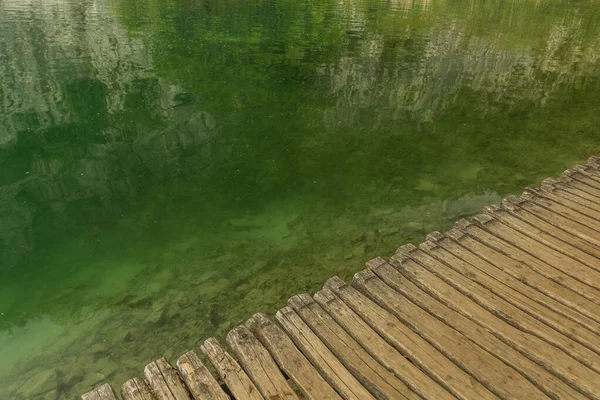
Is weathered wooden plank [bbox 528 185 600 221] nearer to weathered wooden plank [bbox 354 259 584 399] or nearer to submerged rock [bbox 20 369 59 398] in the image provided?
weathered wooden plank [bbox 354 259 584 399]

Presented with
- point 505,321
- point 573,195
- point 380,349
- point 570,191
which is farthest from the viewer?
point 570,191

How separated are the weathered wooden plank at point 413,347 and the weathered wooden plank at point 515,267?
2.25 m

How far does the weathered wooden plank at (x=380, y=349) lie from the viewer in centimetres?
460

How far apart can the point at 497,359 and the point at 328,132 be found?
42.5 feet

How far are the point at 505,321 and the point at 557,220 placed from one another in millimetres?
3467

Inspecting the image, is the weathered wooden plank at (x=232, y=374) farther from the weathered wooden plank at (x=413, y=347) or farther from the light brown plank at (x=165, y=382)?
the weathered wooden plank at (x=413, y=347)

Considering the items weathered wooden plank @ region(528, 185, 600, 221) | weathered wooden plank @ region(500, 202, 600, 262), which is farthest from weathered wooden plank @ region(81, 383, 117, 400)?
weathered wooden plank @ region(528, 185, 600, 221)

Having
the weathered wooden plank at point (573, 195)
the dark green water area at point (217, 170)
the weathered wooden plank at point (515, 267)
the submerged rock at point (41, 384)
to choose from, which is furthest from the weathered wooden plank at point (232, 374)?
the weathered wooden plank at point (573, 195)

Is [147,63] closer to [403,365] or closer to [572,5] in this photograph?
[403,365]

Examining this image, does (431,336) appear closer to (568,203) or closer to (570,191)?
(568,203)

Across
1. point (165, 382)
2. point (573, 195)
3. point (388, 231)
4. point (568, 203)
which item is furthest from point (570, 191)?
point (165, 382)

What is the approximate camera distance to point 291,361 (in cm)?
500

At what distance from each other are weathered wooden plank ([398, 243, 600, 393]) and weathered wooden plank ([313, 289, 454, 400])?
1288 mm

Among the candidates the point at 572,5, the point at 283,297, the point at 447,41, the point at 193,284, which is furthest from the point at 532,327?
the point at 572,5
